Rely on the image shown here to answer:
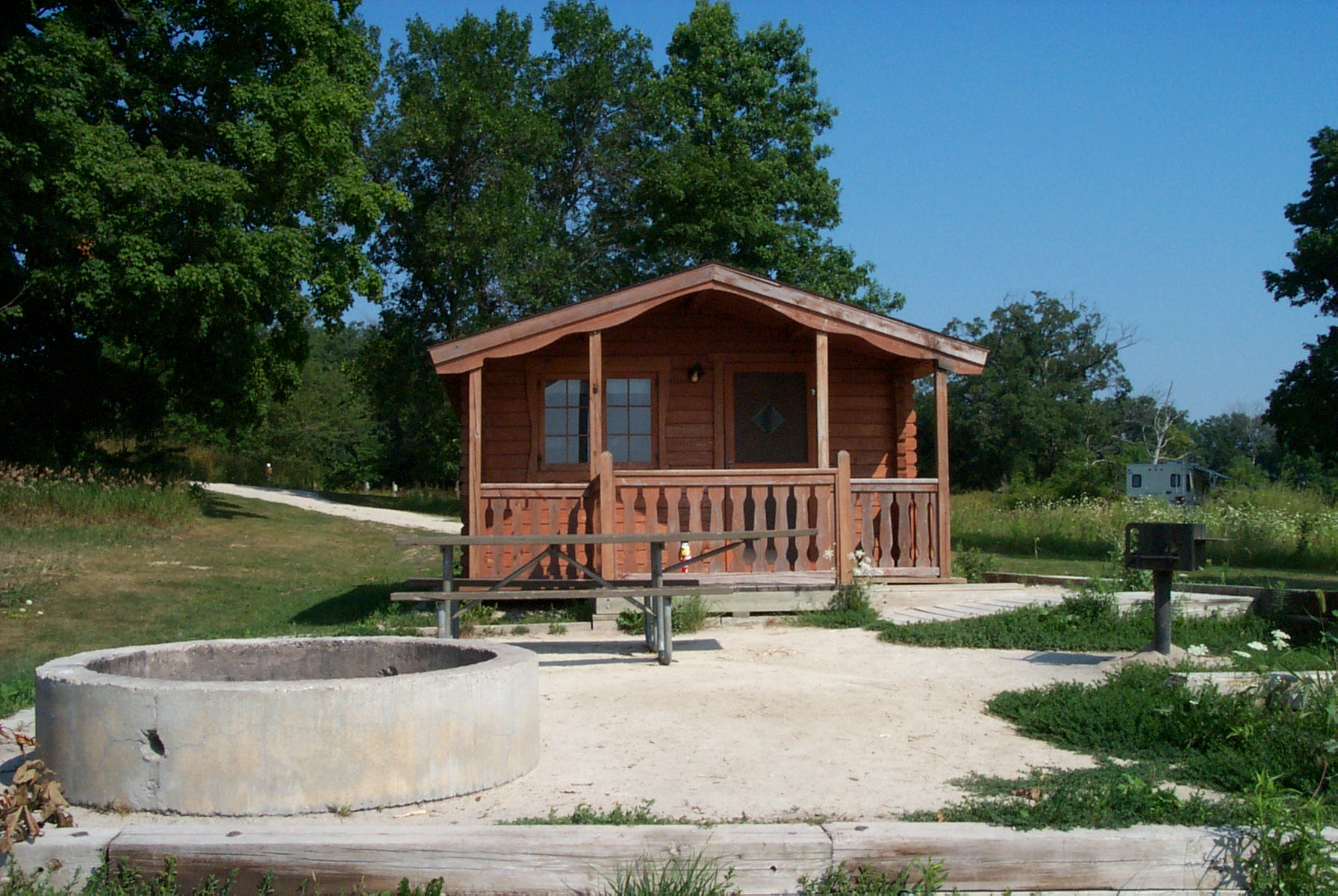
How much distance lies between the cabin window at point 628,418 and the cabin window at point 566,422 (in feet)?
0.97

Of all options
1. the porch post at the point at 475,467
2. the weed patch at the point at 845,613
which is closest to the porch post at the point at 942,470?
the weed patch at the point at 845,613

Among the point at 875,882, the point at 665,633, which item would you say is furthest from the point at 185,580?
the point at 875,882

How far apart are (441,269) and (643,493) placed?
22.4m

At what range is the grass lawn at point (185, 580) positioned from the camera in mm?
11922

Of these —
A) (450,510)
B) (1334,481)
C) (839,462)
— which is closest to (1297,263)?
(839,462)

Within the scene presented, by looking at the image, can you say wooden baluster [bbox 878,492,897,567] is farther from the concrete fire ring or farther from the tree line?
the tree line

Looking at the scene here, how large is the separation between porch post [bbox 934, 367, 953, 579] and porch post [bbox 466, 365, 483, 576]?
480 centimetres

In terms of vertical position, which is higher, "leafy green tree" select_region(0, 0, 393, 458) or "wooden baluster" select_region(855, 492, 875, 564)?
"leafy green tree" select_region(0, 0, 393, 458)

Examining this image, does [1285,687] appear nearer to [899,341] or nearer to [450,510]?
[899,341]

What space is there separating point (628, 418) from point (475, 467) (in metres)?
2.94

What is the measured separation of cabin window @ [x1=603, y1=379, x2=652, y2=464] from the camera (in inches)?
551

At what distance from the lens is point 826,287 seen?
32812 mm

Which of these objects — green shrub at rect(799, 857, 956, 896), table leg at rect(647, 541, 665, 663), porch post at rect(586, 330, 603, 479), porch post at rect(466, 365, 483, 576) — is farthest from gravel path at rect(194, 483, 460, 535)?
green shrub at rect(799, 857, 956, 896)

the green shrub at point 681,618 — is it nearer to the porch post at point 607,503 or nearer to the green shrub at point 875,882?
the porch post at point 607,503
